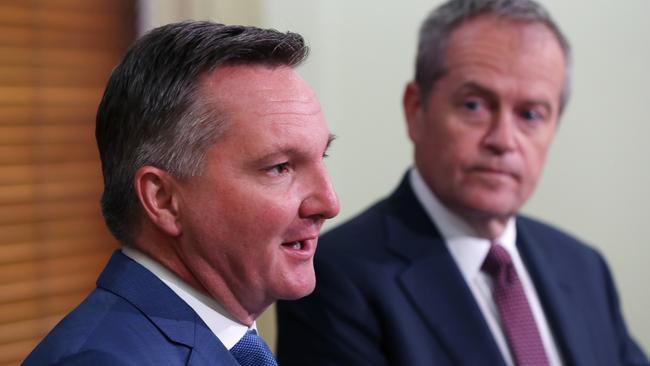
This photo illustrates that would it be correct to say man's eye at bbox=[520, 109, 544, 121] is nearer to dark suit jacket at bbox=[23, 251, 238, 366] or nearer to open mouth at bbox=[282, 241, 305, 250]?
open mouth at bbox=[282, 241, 305, 250]

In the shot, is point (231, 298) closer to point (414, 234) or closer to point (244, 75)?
point (244, 75)

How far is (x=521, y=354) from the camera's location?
171cm

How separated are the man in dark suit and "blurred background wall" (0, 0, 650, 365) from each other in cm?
73

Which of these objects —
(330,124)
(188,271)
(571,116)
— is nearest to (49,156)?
(330,124)

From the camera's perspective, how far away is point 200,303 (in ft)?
3.51

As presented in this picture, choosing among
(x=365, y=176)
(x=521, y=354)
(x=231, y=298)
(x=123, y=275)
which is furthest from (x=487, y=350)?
(x=365, y=176)

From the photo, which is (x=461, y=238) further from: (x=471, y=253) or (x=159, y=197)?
(x=159, y=197)

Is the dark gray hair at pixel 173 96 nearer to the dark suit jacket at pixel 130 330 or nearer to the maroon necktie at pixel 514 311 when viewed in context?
the dark suit jacket at pixel 130 330

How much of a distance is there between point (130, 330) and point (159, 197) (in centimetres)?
15

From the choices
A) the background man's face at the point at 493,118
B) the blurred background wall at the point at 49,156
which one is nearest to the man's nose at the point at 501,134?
the background man's face at the point at 493,118

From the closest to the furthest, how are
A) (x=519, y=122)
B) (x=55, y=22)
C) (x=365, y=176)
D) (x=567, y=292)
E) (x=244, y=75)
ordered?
(x=244, y=75)
(x=519, y=122)
(x=567, y=292)
(x=55, y=22)
(x=365, y=176)

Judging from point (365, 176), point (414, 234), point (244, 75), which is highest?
point (244, 75)

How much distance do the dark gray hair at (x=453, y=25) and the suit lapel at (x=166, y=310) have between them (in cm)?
94

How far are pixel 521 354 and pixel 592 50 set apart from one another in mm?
1431
